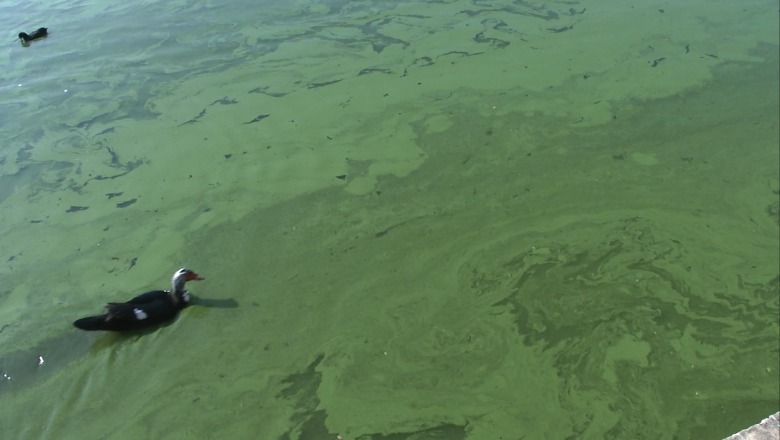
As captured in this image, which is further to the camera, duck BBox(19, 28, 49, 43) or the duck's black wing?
duck BBox(19, 28, 49, 43)

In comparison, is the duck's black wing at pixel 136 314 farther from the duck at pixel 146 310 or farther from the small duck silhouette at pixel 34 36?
the small duck silhouette at pixel 34 36

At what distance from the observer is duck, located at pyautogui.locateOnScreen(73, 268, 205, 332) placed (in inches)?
105

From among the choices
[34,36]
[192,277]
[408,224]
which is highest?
[34,36]

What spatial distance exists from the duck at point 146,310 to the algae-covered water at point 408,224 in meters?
0.07

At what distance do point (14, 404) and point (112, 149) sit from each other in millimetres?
1642

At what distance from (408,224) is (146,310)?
1.21m

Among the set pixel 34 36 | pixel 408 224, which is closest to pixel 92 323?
pixel 408 224

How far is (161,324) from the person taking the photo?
9.16ft

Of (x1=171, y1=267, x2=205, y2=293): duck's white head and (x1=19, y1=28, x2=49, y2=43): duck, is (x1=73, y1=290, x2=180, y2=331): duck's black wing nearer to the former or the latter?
(x1=171, y1=267, x2=205, y2=293): duck's white head

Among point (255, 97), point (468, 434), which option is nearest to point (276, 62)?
point (255, 97)

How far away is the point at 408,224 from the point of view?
3.13 meters

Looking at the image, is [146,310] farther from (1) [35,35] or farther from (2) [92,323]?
(1) [35,35]

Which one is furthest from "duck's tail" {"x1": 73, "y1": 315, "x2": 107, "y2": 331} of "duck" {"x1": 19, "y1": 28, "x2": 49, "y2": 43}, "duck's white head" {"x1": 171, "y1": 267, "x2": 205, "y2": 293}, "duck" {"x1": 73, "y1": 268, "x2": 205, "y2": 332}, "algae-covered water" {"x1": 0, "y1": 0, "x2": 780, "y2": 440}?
"duck" {"x1": 19, "y1": 28, "x2": 49, "y2": 43}

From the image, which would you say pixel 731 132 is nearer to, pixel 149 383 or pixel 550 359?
pixel 550 359
